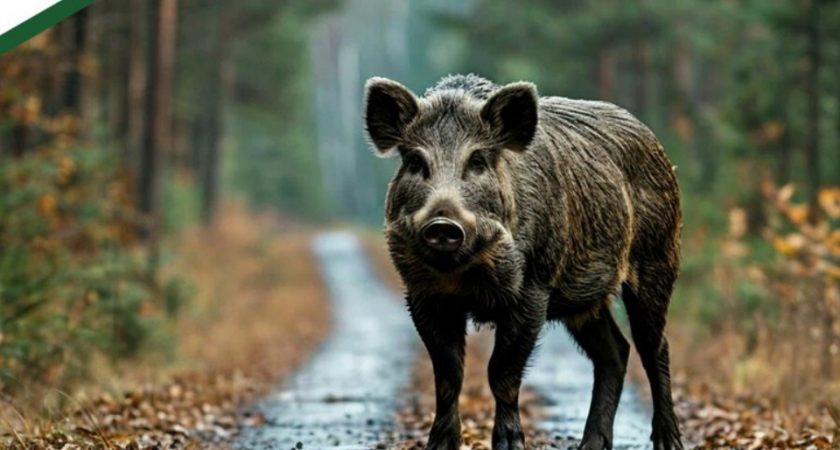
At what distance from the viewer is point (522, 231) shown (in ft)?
23.1

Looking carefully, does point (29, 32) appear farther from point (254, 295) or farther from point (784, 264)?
point (254, 295)

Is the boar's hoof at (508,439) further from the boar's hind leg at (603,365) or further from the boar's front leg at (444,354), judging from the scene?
the boar's hind leg at (603,365)

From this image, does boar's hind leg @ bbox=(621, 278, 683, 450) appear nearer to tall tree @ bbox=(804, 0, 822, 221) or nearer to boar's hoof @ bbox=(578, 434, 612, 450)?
boar's hoof @ bbox=(578, 434, 612, 450)

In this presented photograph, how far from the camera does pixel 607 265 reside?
7.77 m

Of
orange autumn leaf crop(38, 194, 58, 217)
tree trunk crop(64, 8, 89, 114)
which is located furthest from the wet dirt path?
tree trunk crop(64, 8, 89, 114)

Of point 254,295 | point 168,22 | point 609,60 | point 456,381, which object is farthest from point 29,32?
point 609,60

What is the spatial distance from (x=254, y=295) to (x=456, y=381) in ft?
70.2

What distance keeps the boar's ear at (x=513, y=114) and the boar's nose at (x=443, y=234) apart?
93 cm

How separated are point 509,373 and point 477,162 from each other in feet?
3.94

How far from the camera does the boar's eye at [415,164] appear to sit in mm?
6727

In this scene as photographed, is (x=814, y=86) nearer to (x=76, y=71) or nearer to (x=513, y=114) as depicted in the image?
(x=76, y=71)

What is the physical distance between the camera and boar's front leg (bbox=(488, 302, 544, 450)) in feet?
23.3

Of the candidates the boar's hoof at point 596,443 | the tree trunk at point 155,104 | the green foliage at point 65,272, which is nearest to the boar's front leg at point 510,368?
the boar's hoof at point 596,443

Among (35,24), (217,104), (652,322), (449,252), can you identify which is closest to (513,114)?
(449,252)
